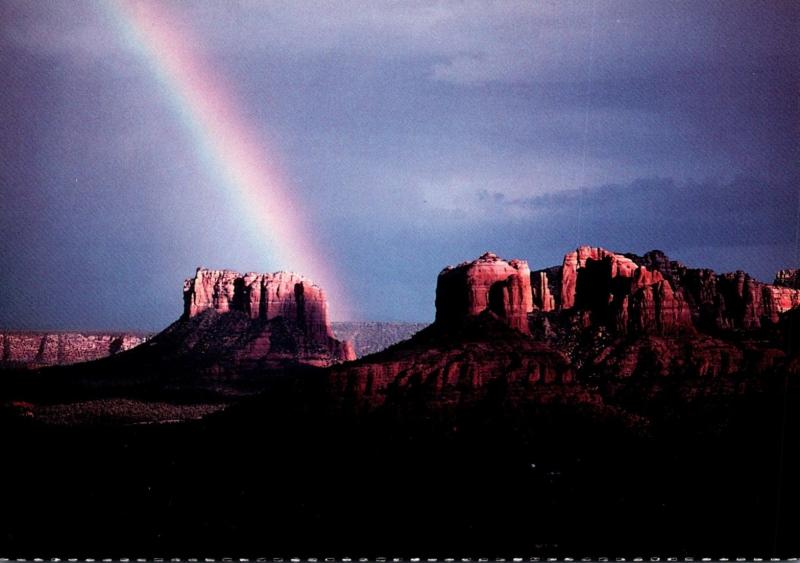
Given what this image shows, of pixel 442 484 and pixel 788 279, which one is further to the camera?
pixel 788 279

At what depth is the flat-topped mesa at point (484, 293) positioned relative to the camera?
437 feet

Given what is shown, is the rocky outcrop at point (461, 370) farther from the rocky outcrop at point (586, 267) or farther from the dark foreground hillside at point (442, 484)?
the rocky outcrop at point (586, 267)

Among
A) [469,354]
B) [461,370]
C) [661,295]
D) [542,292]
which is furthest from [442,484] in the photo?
[542,292]

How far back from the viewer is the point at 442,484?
9344 cm

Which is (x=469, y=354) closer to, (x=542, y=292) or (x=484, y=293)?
(x=484, y=293)

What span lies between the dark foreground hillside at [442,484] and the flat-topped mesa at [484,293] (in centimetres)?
1716

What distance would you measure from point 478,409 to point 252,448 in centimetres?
1846

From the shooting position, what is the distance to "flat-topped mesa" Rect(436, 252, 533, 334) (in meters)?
Result: 133

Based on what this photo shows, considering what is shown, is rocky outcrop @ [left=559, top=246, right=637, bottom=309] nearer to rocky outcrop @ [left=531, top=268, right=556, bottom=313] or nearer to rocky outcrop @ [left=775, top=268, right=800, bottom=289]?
rocky outcrop @ [left=531, top=268, right=556, bottom=313]

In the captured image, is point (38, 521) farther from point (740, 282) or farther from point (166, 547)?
point (740, 282)

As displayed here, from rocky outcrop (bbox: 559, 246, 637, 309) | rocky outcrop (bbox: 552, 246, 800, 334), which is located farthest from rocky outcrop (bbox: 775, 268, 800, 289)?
rocky outcrop (bbox: 559, 246, 637, 309)

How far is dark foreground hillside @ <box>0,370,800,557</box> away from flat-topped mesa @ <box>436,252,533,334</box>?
17156 millimetres

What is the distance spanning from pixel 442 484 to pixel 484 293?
44456 mm

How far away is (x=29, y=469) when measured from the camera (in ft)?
362
